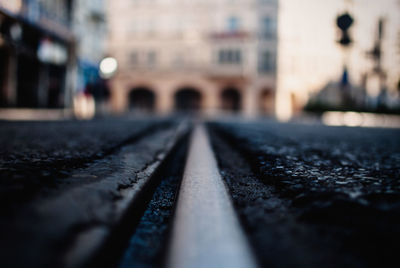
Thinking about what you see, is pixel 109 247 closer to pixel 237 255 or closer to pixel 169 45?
pixel 237 255

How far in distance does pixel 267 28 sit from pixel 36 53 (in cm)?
1842

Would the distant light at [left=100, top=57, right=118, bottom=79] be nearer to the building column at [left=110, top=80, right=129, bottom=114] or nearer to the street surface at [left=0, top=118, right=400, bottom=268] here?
the street surface at [left=0, top=118, right=400, bottom=268]

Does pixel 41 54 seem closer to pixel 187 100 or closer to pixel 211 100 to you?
pixel 211 100

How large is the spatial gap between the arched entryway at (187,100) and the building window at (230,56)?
400 centimetres

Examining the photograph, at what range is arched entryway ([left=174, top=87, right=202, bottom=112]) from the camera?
2637 centimetres

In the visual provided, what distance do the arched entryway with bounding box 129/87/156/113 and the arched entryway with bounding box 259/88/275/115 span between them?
10238 millimetres

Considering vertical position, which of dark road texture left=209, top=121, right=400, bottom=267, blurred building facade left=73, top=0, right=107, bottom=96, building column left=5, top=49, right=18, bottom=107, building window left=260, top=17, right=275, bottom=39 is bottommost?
dark road texture left=209, top=121, right=400, bottom=267

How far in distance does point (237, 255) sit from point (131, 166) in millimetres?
660

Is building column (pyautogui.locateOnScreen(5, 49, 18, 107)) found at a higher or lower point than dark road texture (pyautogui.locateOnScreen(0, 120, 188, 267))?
higher

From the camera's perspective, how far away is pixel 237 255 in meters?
0.44

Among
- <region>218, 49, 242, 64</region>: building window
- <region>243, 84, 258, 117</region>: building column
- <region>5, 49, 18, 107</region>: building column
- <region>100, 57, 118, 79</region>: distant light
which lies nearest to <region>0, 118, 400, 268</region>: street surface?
<region>100, 57, 118, 79</region>: distant light

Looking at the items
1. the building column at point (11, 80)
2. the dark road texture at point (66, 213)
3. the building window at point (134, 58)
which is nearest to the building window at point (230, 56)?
the building window at point (134, 58)

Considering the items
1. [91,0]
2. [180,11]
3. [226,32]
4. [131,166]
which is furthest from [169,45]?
[131,166]

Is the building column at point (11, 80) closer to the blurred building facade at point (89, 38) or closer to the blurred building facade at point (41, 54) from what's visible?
the blurred building facade at point (41, 54)
